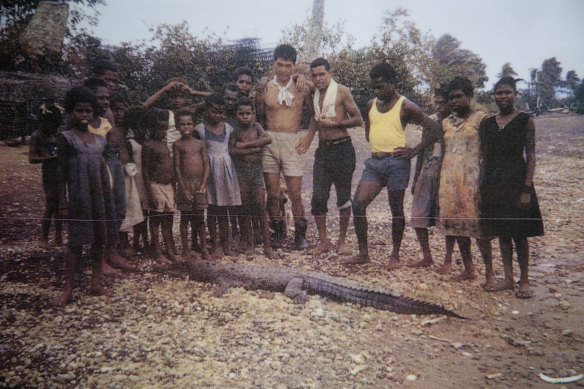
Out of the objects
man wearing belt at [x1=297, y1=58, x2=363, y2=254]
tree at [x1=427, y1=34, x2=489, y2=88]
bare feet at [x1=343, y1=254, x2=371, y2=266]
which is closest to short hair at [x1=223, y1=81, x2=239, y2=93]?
man wearing belt at [x1=297, y1=58, x2=363, y2=254]

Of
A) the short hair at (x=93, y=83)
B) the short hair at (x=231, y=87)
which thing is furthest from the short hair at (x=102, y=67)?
the short hair at (x=231, y=87)

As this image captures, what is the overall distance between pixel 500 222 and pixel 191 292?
3094mm

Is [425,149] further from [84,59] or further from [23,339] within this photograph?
[84,59]

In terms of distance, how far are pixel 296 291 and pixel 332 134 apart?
6.45ft

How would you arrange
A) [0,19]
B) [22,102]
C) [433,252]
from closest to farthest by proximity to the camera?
[0,19] → [433,252] → [22,102]

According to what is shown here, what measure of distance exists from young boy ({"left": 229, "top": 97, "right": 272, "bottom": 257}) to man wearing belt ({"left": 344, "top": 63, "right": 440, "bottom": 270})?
120 centimetres

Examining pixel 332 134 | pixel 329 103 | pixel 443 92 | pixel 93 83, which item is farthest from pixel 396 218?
pixel 93 83

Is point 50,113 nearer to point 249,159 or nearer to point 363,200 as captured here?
point 249,159

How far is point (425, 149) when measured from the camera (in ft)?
13.9

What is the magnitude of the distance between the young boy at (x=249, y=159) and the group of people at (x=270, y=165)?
0.01m

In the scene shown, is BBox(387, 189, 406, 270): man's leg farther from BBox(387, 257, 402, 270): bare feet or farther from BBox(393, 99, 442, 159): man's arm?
BBox(393, 99, 442, 159): man's arm

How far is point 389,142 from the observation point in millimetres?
4160

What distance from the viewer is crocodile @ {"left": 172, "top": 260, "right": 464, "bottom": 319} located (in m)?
3.30

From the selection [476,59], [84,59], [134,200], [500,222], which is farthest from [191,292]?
[476,59]
